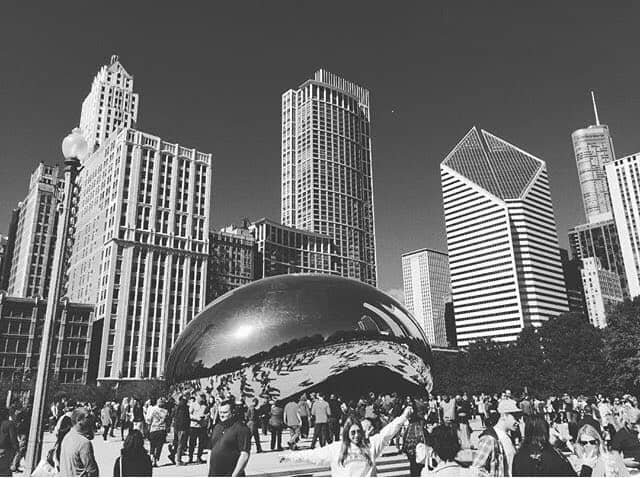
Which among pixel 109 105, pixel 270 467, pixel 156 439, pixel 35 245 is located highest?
pixel 109 105

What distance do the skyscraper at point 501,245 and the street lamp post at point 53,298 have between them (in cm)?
15796

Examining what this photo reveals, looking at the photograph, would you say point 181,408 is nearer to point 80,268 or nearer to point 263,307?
point 263,307

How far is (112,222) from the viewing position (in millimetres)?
99438

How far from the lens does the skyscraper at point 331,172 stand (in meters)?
170

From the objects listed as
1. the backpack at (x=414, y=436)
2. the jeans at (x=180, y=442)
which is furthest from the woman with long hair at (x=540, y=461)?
the jeans at (x=180, y=442)

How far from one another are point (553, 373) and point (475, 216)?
398 feet

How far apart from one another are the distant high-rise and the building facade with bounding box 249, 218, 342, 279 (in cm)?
4765

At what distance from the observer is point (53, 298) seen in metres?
9.58

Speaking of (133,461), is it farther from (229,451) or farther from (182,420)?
(182,420)

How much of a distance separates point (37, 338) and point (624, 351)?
90654 millimetres

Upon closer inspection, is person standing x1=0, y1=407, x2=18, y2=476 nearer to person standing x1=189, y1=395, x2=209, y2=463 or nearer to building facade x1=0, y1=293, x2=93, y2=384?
person standing x1=189, y1=395, x2=209, y2=463

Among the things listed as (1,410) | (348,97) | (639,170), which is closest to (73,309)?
(1,410)

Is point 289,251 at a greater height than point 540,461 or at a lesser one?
greater

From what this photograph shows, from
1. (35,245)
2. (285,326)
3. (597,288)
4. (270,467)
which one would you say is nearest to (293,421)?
(270,467)
